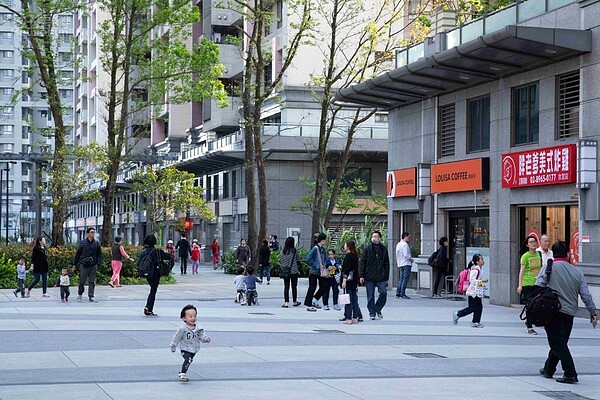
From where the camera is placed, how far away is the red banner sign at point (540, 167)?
23.9 m

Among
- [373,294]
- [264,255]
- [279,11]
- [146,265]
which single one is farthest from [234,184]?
[373,294]

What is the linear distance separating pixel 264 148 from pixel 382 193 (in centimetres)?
701

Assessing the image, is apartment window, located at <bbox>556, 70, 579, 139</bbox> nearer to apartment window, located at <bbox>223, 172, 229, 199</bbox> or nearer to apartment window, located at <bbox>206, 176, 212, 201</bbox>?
apartment window, located at <bbox>223, 172, 229, 199</bbox>

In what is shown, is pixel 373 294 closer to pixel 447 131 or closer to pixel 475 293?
pixel 475 293

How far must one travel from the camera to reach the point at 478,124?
95.0 ft

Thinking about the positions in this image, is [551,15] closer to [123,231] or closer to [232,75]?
[232,75]

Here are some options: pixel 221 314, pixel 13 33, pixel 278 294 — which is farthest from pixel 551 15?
pixel 13 33

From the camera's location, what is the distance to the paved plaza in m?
12.0

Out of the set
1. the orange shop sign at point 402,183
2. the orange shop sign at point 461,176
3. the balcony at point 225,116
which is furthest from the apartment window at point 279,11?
the orange shop sign at point 461,176

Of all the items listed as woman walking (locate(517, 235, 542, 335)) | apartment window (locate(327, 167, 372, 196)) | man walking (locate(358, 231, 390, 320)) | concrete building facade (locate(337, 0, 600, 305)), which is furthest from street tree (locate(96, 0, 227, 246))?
woman walking (locate(517, 235, 542, 335))

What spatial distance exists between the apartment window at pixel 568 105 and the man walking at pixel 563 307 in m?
11.3

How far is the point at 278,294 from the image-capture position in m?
33.0

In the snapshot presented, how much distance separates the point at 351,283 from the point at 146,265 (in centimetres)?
443

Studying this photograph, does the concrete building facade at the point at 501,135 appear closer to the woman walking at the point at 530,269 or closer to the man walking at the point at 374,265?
the woman walking at the point at 530,269
